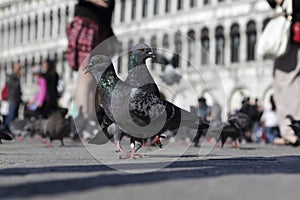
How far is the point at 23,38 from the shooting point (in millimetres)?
52375

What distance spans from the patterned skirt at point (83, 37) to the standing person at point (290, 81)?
2980 millimetres

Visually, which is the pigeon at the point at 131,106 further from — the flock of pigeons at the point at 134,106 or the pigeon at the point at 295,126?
the pigeon at the point at 295,126

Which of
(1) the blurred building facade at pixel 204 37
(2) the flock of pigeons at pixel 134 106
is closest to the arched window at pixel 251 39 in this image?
(1) the blurred building facade at pixel 204 37

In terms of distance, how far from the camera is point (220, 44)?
34.1 m

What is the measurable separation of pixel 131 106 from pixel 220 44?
29.0 meters

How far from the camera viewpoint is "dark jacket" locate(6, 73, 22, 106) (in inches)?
573

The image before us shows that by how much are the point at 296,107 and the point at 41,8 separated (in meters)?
40.0

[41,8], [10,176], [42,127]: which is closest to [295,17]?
[42,127]

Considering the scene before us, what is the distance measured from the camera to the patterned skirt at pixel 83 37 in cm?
1184

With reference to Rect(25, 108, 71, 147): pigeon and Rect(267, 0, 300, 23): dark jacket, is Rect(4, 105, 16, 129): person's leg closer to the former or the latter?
Rect(25, 108, 71, 147): pigeon

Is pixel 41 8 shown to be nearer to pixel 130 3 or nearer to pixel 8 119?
pixel 130 3

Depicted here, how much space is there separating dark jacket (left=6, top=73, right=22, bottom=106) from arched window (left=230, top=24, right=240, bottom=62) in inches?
773

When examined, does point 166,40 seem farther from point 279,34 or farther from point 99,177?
point 99,177

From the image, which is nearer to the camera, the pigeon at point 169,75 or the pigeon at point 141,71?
the pigeon at point 141,71
